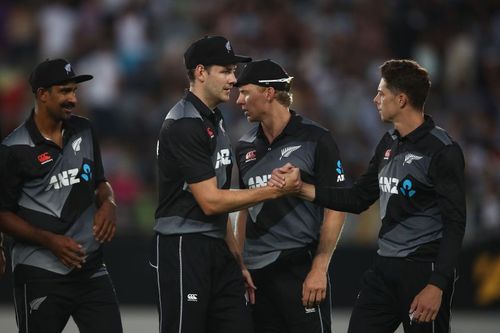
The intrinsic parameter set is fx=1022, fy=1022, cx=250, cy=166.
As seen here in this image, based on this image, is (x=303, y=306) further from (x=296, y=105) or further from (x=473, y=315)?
(x=296, y=105)

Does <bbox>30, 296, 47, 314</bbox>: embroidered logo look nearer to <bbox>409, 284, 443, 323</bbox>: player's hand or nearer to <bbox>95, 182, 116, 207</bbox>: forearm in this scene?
<bbox>95, 182, 116, 207</bbox>: forearm

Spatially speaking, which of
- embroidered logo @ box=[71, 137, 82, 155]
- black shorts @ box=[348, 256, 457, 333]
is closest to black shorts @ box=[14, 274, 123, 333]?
embroidered logo @ box=[71, 137, 82, 155]

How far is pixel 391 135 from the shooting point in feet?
20.9

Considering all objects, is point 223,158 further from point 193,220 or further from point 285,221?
point 285,221

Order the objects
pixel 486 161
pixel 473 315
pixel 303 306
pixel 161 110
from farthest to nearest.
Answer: pixel 161 110 → pixel 486 161 → pixel 473 315 → pixel 303 306

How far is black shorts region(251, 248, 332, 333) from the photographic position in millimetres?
6445

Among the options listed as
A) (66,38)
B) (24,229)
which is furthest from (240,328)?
(66,38)

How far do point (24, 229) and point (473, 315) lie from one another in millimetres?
5609

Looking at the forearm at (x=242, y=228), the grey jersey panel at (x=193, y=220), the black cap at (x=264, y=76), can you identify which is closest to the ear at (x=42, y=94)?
the grey jersey panel at (x=193, y=220)

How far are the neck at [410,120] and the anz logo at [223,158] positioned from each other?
1065 millimetres

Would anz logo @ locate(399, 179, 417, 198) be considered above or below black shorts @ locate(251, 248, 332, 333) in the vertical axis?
above

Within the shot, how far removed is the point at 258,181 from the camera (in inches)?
260

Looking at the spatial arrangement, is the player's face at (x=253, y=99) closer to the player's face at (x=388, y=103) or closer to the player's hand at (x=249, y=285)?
the player's face at (x=388, y=103)

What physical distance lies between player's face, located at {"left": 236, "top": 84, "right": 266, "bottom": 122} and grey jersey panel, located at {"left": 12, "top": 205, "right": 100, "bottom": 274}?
3.97 feet
